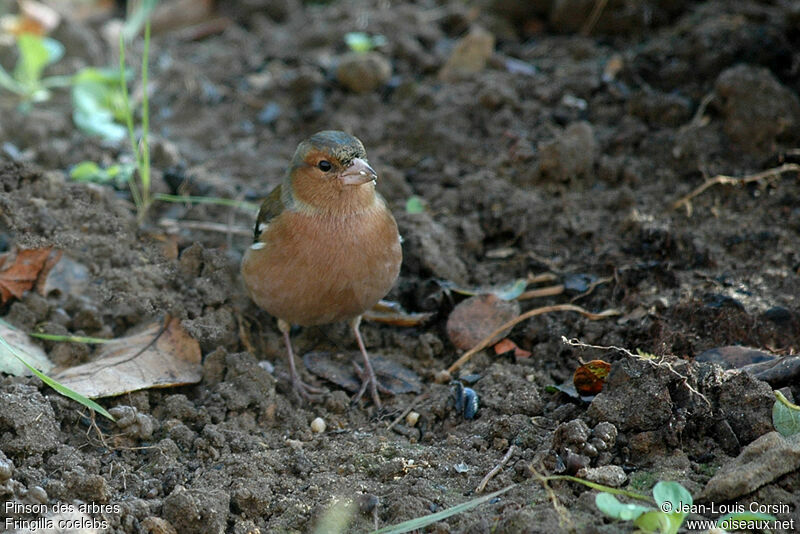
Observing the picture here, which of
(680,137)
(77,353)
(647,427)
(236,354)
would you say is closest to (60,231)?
(77,353)

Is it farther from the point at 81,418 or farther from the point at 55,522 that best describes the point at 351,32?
the point at 55,522

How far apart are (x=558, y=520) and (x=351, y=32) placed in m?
4.72

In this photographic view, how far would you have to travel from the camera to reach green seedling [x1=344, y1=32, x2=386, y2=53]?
6086mm

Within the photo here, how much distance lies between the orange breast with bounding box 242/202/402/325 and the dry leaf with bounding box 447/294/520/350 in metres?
0.43

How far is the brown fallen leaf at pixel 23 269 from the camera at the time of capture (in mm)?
4230

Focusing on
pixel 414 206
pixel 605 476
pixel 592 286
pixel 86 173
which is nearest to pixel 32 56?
pixel 86 173

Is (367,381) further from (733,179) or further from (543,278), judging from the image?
(733,179)

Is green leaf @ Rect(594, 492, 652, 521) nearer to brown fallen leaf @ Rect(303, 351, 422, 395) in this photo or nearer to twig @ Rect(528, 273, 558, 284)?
brown fallen leaf @ Rect(303, 351, 422, 395)

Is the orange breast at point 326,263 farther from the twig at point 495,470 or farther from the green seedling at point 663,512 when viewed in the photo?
the green seedling at point 663,512

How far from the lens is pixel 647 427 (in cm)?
316

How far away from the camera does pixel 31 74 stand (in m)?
5.88

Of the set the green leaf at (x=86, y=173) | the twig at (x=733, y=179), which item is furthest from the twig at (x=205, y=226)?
the twig at (x=733, y=179)

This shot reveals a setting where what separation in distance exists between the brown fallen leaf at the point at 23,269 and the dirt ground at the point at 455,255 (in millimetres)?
134

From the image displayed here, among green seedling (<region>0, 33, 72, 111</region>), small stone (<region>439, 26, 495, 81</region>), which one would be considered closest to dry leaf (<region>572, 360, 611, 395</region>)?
small stone (<region>439, 26, 495, 81</region>)
